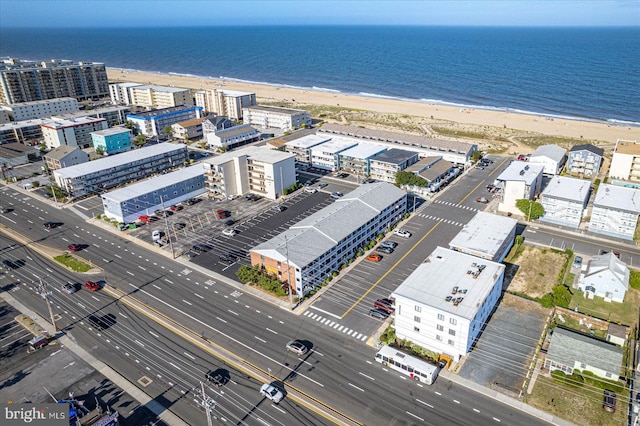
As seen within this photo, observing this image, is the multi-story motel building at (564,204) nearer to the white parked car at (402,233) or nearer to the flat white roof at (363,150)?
the white parked car at (402,233)

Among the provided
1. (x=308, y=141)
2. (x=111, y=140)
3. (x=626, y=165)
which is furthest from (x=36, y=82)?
(x=626, y=165)

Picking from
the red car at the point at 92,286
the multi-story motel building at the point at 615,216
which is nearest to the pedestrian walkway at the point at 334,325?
the red car at the point at 92,286

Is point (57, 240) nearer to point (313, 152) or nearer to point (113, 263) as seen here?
point (113, 263)

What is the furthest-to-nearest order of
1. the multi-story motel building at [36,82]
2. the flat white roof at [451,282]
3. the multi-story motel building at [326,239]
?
the multi-story motel building at [36,82]
the multi-story motel building at [326,239]
the flat white roof at [451,282]

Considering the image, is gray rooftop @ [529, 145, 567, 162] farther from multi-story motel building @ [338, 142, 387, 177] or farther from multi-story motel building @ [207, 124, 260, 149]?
multi-story motel building @ [207, 124, 260, 149]

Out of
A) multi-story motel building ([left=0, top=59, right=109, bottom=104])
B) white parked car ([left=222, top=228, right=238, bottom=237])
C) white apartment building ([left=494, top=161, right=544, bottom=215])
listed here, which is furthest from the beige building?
multi-story motel building ([left=0, top=59, right=109, bottom=104])

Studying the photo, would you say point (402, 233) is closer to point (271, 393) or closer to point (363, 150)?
point (363, 150)
